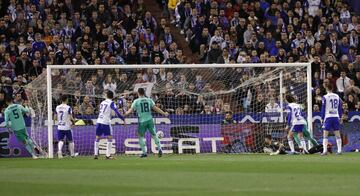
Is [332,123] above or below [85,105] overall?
below

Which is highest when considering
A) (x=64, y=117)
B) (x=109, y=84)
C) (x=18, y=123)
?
(x=109, y=84)

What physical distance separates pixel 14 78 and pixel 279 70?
8.67 metres

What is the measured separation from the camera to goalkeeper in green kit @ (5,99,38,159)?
30.6 metres

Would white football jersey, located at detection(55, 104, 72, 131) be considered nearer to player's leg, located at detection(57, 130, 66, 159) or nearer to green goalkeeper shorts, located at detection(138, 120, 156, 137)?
player's leg, located at detection(57, 130, 66, 159)

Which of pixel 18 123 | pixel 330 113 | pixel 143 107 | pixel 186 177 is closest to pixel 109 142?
pixel 143 107

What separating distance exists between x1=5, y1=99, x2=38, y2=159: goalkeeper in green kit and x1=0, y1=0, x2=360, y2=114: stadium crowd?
1.72m

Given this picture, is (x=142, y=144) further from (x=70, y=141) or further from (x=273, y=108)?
(x=273, y=108)

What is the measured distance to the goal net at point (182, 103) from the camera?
32312 millimetres

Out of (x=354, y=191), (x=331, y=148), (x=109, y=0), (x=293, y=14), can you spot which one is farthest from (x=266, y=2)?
(x=354, y=191)

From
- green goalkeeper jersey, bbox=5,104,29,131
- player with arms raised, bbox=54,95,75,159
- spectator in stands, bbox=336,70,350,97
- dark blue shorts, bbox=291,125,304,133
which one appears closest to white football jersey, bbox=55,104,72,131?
player with arms raised, bbox=54,95,75,159

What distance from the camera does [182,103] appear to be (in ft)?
108

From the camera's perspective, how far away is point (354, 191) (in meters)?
15.6

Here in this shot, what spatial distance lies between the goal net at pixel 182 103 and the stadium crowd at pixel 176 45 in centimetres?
5

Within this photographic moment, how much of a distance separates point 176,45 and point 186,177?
686 inches
